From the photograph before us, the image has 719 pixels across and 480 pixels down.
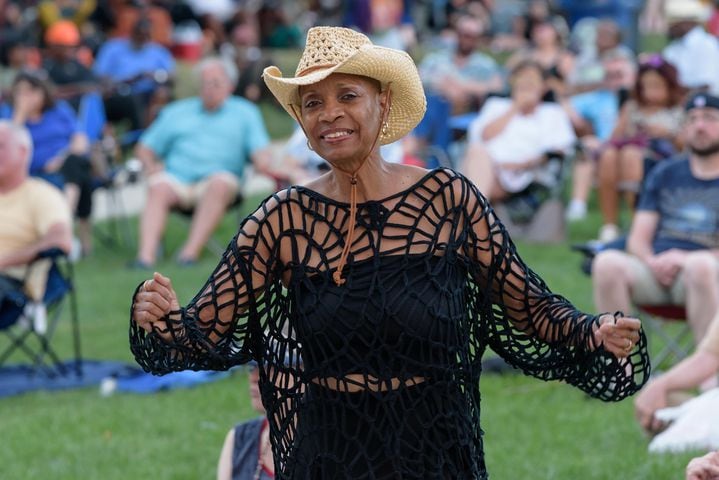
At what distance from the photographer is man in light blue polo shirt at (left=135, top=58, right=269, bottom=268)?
40.2 ft

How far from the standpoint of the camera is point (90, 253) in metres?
13.2

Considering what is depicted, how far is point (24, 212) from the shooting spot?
895 cm

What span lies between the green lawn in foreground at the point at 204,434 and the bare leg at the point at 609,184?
4404 millimetres

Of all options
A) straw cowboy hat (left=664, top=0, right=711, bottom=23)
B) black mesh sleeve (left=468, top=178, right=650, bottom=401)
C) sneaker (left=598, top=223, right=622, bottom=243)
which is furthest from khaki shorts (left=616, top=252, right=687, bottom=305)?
straw cowboy hat (left=664, top=0, right=711, bottom=23)

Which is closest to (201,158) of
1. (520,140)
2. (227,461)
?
(520,140)

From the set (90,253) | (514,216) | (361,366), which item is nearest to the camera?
(361,366)

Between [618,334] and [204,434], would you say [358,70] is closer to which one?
[618,334]

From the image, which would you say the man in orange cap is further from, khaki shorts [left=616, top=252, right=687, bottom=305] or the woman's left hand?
the woman's left hand

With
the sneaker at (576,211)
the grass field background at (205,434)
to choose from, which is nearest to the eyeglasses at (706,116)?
the grass field background at (205,434)

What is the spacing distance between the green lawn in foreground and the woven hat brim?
9.13 ft

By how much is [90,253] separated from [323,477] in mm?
10076

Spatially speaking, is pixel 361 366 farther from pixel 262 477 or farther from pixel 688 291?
pixel 688 291

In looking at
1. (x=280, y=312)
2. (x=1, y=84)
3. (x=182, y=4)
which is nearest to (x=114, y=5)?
(x=182, y=4)

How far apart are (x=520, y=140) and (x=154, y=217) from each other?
3.19m
